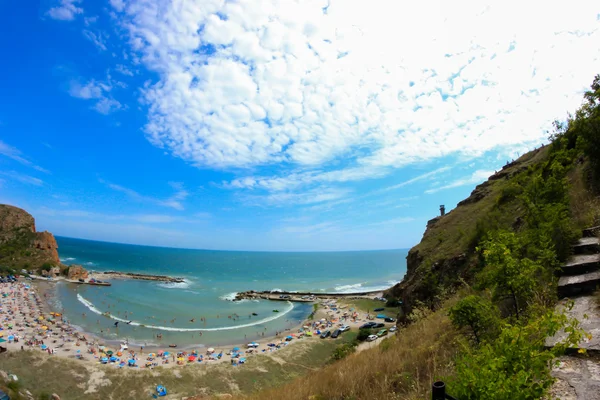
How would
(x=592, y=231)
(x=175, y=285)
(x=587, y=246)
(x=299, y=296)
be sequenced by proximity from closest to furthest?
1. (x=587, y=246)
2. (x=592, y=231)
3. (x=299, y=296)
4. (x=175, y=285)

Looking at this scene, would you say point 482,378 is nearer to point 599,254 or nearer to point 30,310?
point 599,254

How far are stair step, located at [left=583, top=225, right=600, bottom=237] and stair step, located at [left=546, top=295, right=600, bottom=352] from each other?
103 inches

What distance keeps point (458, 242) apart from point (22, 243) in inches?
4290

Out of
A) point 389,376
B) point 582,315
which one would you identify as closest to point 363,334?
point 389,376

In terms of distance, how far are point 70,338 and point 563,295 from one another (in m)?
42.5

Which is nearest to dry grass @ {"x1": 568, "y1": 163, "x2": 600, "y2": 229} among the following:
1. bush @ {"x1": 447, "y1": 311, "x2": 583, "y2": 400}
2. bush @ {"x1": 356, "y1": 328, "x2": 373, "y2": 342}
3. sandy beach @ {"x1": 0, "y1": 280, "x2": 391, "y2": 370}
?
bush @ {"x1": 447, "y1": 311, "x2": 583, "y2": 400}

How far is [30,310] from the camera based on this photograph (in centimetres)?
4325

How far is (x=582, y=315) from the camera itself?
4586mm

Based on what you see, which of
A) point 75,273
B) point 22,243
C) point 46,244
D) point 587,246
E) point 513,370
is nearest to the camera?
point 513,370

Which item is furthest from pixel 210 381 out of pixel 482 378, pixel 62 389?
pixel 482 378

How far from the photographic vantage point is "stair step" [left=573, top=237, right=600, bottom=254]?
622 cm

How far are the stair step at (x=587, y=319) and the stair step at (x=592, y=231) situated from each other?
263 centimetres

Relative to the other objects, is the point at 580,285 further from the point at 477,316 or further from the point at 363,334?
the point at 363,334

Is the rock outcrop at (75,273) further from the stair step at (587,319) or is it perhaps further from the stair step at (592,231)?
the stair step at (592,231)
